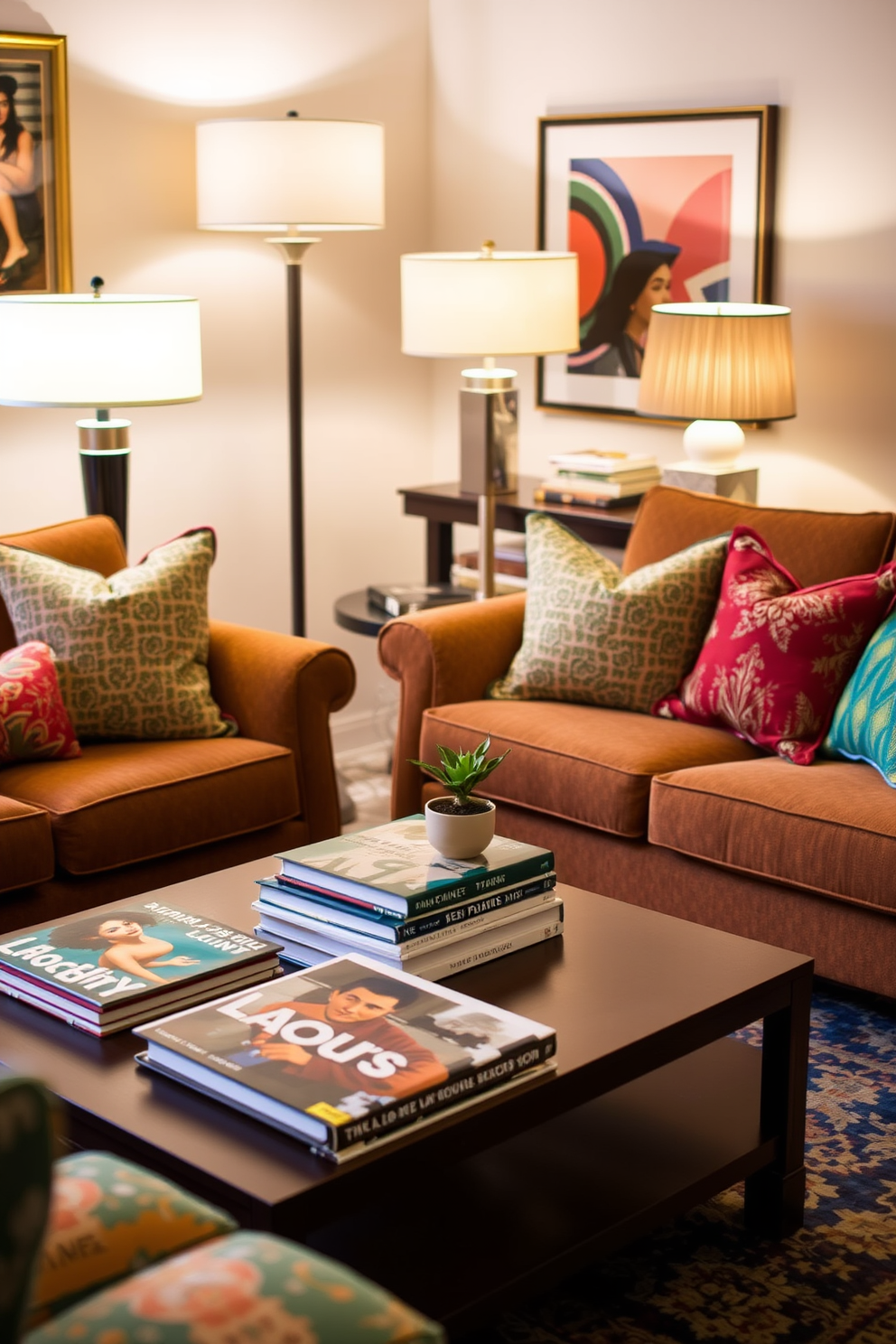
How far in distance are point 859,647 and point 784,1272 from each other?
55.4 inches

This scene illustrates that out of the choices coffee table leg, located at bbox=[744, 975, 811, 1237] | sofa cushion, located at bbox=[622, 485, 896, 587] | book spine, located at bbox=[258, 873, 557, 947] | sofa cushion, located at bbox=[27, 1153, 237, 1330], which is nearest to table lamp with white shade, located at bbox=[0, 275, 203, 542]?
sofa cushion, located at bbox=[622, 485, 896, 587]

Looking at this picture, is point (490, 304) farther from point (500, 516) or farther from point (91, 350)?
point (91, 350)

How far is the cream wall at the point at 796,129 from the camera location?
12.8 feet

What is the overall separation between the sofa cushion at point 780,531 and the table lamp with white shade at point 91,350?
45.9 inches

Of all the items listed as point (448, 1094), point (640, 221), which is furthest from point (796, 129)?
point (448, 1094)

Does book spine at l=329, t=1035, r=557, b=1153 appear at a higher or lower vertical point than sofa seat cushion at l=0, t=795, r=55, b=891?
higher

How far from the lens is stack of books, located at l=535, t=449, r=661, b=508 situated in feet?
13.8

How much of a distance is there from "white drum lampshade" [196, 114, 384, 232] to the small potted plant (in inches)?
87.1

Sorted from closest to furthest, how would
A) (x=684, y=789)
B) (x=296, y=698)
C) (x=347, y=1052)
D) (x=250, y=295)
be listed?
(x=347, y=1052), (x=684, y=789), (x=296, y=698), (x=250, y=295)

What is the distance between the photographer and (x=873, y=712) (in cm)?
299

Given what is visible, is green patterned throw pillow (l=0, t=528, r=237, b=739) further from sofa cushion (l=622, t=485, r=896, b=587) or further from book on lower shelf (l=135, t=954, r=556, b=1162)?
book on lower shelf (l=135, t=954, r=556, b=1162)

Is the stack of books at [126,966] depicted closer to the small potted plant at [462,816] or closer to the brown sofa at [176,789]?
the small potted plant at [462,816]

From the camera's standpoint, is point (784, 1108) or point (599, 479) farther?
point (599, 479)

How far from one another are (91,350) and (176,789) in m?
1.02
